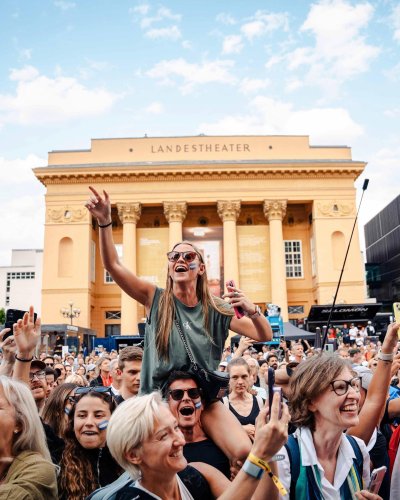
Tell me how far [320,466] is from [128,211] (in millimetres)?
40186

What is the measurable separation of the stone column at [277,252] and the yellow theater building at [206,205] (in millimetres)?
82

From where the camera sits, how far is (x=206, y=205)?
145 ft


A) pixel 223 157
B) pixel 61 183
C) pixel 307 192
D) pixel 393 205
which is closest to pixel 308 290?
pixel 307 192

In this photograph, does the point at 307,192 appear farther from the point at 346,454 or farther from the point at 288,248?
the point at 346,454

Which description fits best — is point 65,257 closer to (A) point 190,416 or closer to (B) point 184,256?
(B) point 184,256

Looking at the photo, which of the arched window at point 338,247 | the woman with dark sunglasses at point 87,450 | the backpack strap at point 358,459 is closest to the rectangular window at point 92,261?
the arched window at point 338,247

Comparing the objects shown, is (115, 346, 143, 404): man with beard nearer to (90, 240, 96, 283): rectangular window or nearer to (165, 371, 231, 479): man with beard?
(165, 371, 231, 479): man with beard

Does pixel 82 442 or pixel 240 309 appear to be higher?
pixel 240 309

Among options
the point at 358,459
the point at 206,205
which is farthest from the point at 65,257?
the point at 358,459

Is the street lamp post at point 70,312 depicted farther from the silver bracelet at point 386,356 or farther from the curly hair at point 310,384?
the curly hair at point 310,384

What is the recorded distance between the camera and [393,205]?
184 feet

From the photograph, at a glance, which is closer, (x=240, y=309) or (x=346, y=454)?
(x=346, y=454)

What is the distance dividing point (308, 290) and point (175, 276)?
41.8m

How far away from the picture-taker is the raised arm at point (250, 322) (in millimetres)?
3316
